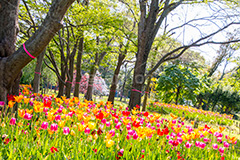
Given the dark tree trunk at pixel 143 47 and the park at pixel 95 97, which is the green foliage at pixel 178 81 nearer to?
the park at pixel 95 97

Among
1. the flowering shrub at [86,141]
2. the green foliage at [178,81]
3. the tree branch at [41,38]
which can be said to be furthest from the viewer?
the green foliage at [178,81]

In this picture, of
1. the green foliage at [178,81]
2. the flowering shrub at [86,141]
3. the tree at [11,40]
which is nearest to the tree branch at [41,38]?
the tree at [11,40]

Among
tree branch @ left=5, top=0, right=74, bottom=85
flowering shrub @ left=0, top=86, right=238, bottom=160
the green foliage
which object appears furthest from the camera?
the green foliage

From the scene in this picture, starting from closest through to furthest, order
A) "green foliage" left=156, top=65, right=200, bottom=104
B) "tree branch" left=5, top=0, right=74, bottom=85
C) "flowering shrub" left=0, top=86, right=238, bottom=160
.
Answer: "flowering shrub" left=0, top=86, right=238, bottom=160
"tree branch" left=5, top=0, right=74, bottom=85
"green foliage" left=156, top=65, right=200, bottom=104

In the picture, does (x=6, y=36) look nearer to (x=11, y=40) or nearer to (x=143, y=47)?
(x=11, y=40)

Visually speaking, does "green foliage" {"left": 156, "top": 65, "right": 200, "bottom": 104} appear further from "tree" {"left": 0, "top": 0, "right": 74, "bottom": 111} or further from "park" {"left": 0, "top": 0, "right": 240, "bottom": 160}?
"tree" {"left": 0, "top": 0, "right": 74, "bottom": 111}

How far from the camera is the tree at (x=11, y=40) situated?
301cm

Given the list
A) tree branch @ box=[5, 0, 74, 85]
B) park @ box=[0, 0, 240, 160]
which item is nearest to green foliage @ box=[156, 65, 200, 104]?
park @ box=[0, 0, 240, 160]

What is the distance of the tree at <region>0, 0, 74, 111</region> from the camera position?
3.01m

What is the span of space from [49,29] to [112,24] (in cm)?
470

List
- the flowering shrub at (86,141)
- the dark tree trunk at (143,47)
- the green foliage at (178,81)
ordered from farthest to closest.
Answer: the green foliage at (178,81), the dark tree trunk at (143,47), the flowering shrub at (86,141)

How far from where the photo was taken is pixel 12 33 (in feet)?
10.7

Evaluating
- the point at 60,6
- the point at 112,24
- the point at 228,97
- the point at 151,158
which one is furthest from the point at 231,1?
the point at 228,97

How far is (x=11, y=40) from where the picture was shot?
128 inches
